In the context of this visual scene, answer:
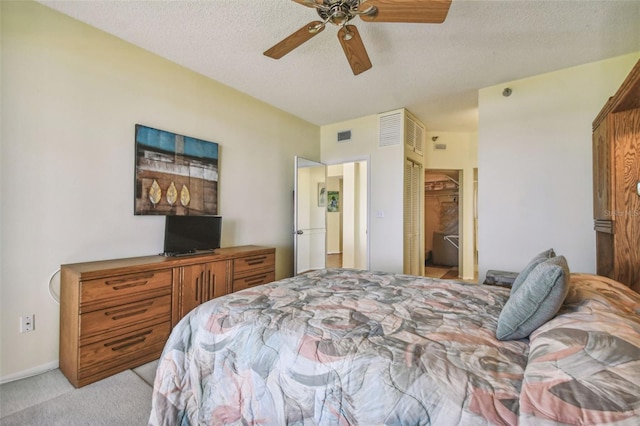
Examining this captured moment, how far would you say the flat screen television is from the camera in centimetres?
259

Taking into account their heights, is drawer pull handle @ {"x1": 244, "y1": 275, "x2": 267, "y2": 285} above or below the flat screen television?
below

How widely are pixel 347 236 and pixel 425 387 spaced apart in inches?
200

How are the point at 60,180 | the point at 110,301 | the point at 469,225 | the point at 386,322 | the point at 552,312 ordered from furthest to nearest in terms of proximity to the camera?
the point at 469,225, the point at 60,180, the point at 110,301, the point at 386,322, the point at 552,312

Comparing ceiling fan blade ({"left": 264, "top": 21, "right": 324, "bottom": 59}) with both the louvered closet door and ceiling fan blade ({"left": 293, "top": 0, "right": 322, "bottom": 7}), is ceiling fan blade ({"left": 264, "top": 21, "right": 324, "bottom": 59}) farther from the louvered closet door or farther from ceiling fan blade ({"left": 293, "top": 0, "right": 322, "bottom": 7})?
the louvered closet door

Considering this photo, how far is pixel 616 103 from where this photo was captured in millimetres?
1864

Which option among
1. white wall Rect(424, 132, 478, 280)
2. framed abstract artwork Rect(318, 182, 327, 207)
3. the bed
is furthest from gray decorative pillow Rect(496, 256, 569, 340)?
white wall Rect(424, 132, 478, 280)

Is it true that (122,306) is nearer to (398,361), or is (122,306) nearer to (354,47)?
(398,361)

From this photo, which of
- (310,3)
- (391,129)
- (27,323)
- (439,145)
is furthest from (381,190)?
(27,323)

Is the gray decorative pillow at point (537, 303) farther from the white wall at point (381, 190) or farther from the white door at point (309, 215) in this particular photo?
the white door at point (309, 215)

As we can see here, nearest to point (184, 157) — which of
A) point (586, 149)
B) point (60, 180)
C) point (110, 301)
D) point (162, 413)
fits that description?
point (60, 180)

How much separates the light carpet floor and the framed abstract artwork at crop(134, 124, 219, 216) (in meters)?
1.35

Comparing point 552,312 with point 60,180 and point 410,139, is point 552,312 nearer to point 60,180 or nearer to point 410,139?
point 60,180

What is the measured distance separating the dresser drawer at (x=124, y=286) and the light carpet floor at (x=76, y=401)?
57 centimetres

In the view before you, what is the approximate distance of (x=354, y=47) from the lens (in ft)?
6.59
